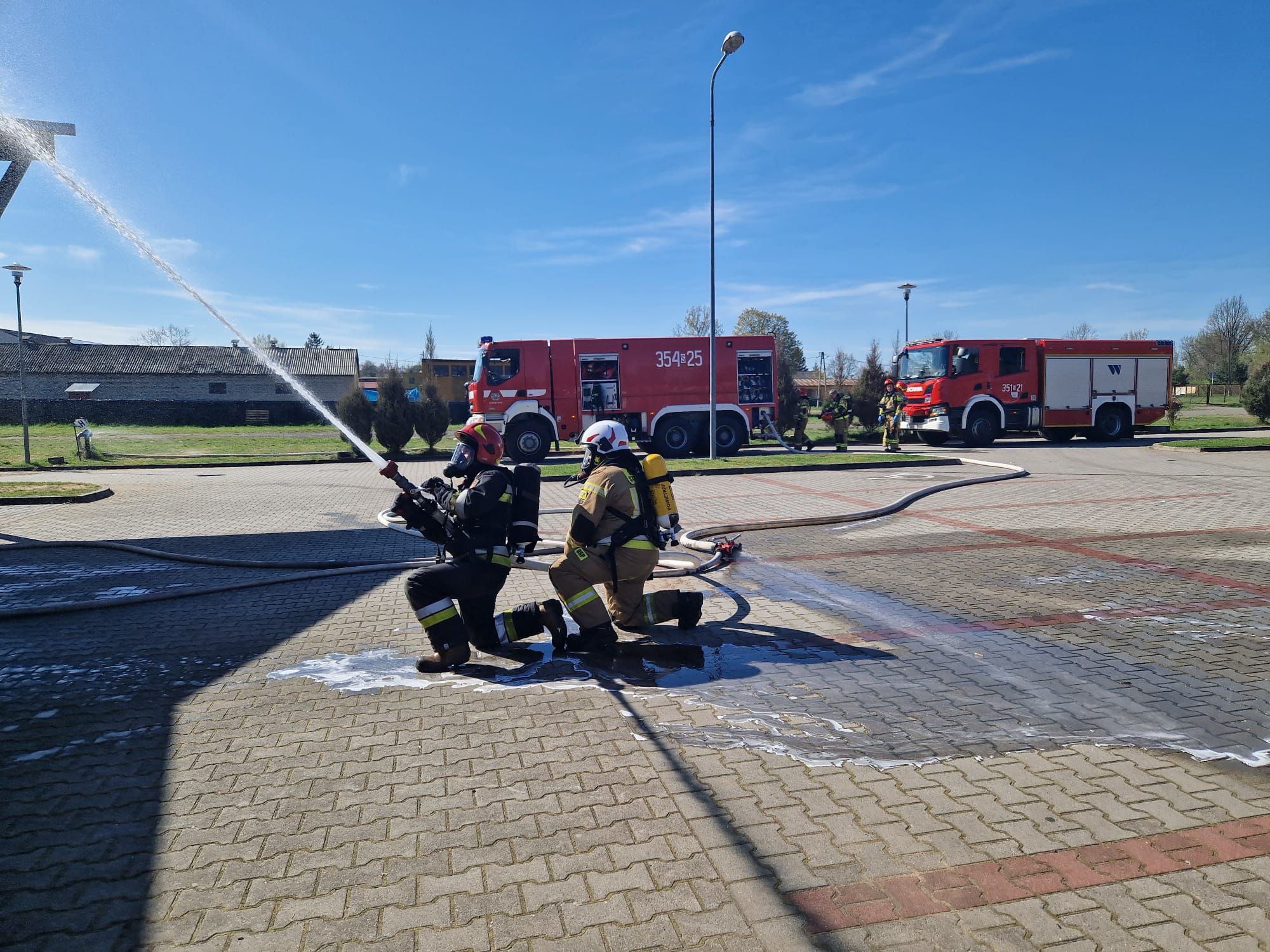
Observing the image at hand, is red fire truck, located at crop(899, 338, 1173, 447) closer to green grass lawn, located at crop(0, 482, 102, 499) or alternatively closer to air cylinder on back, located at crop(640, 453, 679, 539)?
air cylinder on back, located at crop(640, 453, 679, 539)

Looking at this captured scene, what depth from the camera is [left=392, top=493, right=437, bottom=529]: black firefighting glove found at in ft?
15.9

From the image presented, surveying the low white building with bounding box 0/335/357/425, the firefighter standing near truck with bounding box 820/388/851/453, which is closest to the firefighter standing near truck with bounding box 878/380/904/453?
the firefighter standing near truck with bounding box 820/388/851/453

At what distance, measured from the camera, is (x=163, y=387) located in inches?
1711

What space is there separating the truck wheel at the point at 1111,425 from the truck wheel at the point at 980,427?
379cm

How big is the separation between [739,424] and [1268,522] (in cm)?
1263

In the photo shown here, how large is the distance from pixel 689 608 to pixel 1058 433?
23.9 meters

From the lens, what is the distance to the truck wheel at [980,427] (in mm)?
22859

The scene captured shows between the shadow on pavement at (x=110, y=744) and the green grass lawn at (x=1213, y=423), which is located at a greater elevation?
the green grass lawn at (x=1213, y=423)

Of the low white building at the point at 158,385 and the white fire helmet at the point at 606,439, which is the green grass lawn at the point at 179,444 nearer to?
the low white building at the point at 158,385

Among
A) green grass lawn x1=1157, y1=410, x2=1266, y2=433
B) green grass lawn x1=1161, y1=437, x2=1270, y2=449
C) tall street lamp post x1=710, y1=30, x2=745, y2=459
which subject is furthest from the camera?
green grass lawn x1=1157, y1=410, x2=1266, y2=433

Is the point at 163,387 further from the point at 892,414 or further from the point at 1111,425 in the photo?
the point at 1111,425

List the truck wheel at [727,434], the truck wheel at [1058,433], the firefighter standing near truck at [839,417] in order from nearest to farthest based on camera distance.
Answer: the truck wheel at [727,434]
the firefighter standing near truck at [839,417]
the truck wheel at [1058,433]

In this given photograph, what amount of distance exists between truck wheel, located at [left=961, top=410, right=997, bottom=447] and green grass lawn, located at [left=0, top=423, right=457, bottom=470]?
15.4 metres

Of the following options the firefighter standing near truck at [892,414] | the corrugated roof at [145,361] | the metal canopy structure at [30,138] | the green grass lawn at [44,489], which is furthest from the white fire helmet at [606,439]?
the corrugated roof at [145,361]
